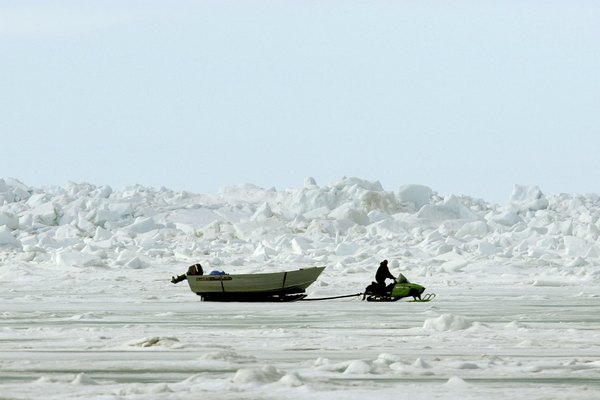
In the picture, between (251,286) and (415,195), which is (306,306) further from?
(415,195)

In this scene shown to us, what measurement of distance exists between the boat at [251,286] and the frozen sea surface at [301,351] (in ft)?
3.51

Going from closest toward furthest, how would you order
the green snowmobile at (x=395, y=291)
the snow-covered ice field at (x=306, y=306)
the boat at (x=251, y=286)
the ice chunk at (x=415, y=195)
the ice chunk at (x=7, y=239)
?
1. the snow-covered ice field at (x=306, y=306)
2. the green snowmobile at (x=395, y=291)
3. the boat at (x=251, y=286)
4. the ice chunk at (x=7, y=239)
5. the ice chunk at (x=415, y=195)

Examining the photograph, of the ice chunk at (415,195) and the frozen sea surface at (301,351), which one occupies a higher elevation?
the ice chunk at (415,195)

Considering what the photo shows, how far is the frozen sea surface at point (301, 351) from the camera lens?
615 cm

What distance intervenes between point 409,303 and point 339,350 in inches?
299

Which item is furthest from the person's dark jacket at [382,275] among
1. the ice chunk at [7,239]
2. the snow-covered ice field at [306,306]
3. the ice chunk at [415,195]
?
the ice chunk at [415,195]

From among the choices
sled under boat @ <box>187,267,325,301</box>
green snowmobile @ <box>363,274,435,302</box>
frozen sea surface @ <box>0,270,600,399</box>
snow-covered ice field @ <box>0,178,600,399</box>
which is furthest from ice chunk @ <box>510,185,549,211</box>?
frozen sea surface @ <box>0,270,600,399</box>

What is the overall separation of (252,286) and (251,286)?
0.6 inches

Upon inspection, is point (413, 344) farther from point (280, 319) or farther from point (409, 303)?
point (409, 303)

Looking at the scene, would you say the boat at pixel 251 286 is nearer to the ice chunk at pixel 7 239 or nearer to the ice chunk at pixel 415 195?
the ice chunk at pixel 7 239

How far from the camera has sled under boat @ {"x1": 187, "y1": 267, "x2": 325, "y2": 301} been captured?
16.9 meters

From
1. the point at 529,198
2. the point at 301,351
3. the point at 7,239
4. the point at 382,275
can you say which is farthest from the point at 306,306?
the point at 529,198

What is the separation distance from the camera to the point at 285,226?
3853 centimetres

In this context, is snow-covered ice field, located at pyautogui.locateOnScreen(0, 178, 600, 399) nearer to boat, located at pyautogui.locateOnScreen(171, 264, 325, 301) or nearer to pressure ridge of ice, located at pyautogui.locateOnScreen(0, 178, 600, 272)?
pressure ridge of ice, located at pyautogui.locateOnScreen(0, 178, 600, 272)
